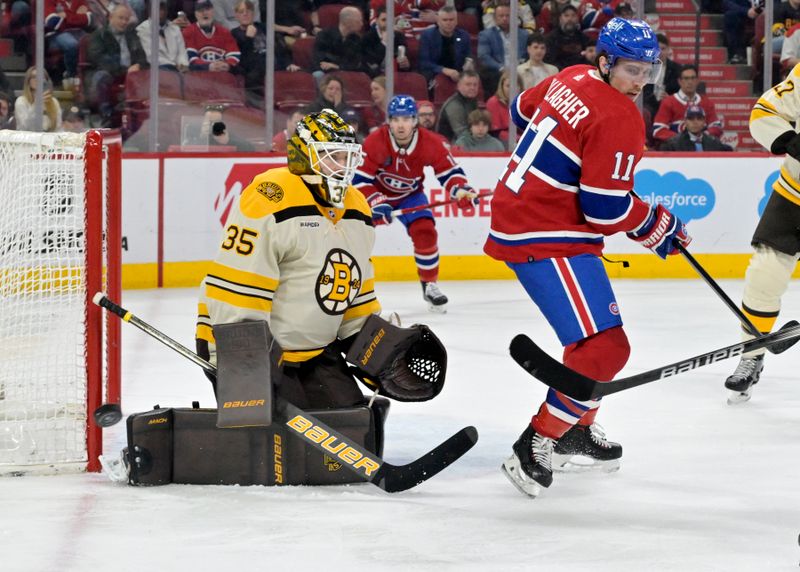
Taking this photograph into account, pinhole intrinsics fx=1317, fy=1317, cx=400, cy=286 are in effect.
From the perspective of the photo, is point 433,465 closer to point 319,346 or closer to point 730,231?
point 319,346

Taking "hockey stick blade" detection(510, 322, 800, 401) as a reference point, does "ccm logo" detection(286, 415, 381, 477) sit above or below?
below

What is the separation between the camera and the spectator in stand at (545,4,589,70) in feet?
28.2

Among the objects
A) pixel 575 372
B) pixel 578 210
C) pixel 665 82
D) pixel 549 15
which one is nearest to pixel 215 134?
pixel 549 15

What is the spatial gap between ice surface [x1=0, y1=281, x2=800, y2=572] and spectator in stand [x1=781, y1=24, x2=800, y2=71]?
4.49 meters

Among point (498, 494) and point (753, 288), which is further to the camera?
point (753, 288)

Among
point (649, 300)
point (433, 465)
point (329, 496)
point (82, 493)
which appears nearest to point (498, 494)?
point (433, 465)

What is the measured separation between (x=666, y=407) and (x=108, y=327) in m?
1.90

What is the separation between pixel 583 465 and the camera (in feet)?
11.7

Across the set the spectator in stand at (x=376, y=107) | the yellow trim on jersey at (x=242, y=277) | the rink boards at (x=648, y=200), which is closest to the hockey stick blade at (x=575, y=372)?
the yellow trim on jersey at (x=242, y=277)

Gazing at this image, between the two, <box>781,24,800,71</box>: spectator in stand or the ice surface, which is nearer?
the ice surface

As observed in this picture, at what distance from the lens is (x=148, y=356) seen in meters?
5.36

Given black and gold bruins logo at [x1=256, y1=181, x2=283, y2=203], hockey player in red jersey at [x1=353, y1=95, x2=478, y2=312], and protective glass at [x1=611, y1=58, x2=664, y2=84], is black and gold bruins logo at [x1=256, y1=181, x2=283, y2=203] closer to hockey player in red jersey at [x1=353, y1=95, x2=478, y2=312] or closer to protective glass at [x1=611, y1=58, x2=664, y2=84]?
protective glass at [x1=611, y1=58, x2=664, y2=84]

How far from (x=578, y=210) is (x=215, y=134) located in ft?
15.9

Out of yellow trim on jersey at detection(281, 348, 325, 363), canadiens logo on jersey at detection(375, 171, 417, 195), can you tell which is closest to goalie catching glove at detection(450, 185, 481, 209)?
canadiens logo on jersey at detection(375, 171, 417, 195)
